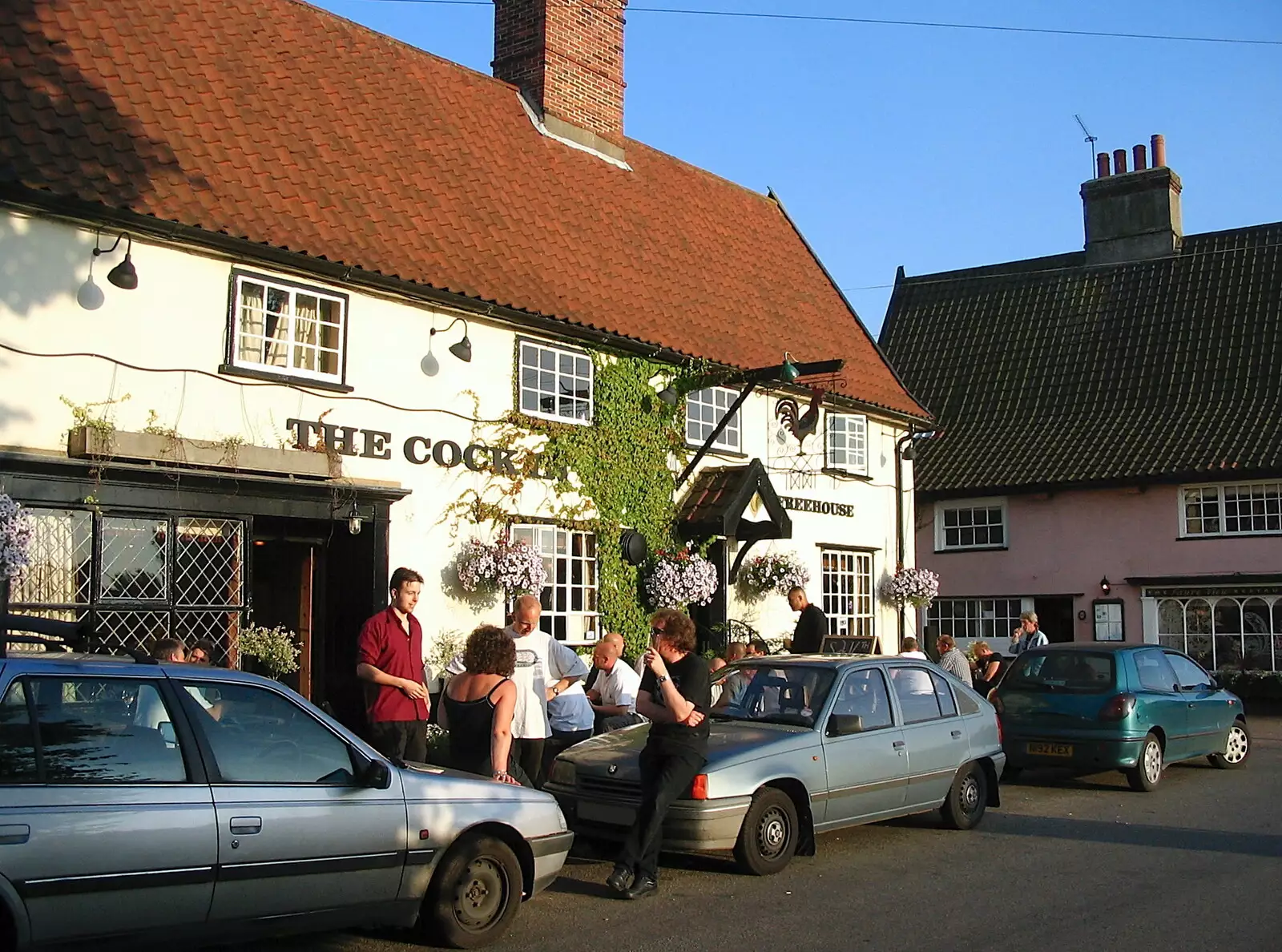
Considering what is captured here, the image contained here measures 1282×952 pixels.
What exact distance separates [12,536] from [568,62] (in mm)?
11725

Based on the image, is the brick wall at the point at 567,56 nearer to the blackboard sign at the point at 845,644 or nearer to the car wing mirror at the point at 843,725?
the blackboard sign at the point at 845,644

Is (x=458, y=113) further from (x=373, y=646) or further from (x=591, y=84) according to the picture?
(x=373, y=646)

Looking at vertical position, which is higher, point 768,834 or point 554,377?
point 554,377

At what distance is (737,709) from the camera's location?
405 inches

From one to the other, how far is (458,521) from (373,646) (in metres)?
4.54

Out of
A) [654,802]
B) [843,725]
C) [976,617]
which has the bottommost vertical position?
[654,802]

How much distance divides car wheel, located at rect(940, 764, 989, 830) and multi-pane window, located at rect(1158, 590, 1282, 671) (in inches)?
578

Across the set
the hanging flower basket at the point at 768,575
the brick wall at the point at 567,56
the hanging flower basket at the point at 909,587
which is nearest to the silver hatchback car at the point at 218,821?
the hanging flower basket at the point at 768,575

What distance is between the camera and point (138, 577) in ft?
36.7

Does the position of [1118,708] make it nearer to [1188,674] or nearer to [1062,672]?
[1062,672]

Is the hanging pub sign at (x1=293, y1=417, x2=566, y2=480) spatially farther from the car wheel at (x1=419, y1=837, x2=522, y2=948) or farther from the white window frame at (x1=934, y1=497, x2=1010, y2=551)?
the white window frame at (x1=934, y1=497, x2=1010, y2=551)

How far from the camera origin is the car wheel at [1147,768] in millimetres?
13234

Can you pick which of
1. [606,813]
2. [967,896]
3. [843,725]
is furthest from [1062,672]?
[606,813]

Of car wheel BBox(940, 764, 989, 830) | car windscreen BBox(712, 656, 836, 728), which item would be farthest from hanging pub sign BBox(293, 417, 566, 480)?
car wheel BBox(940, 764, 989, 830)
